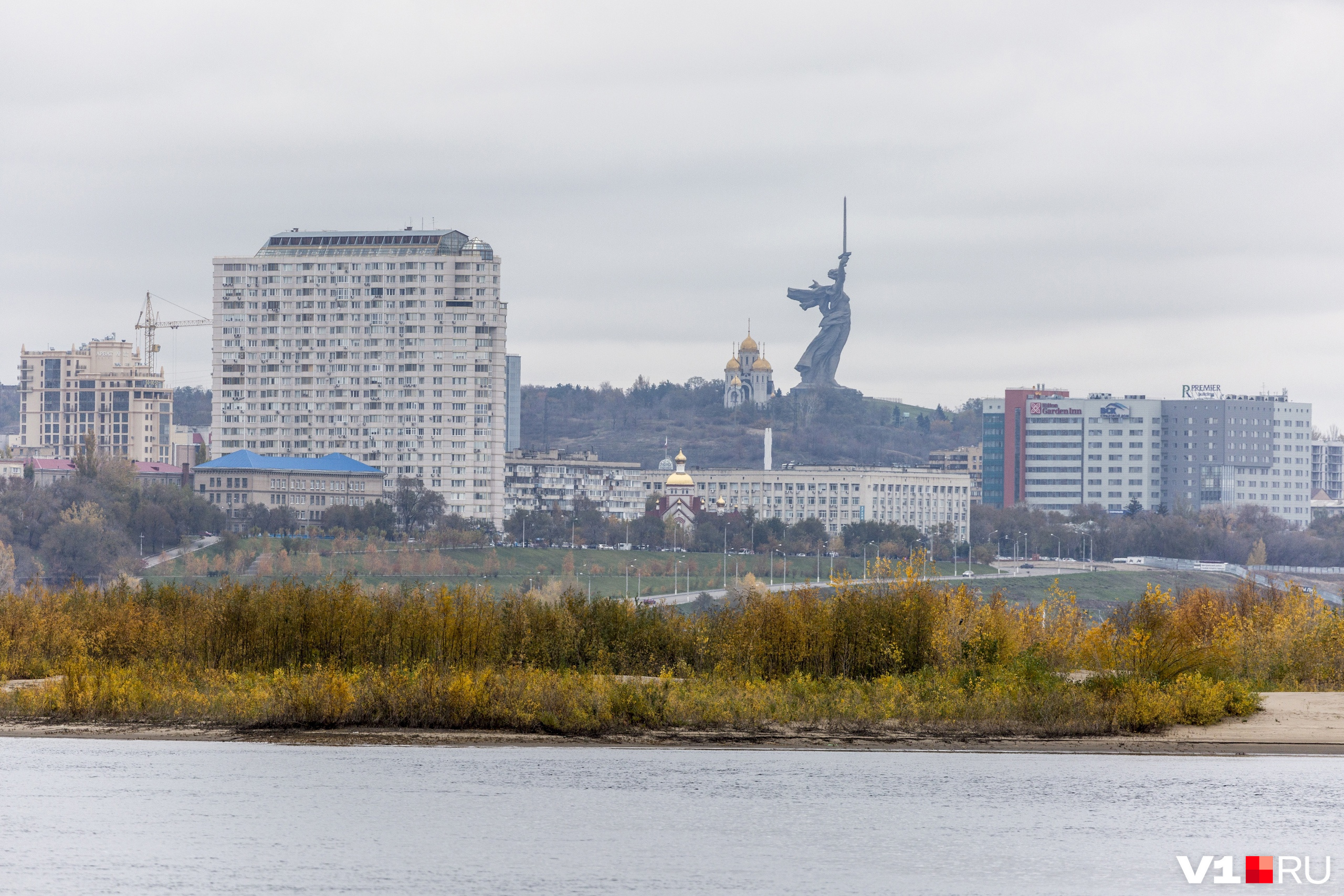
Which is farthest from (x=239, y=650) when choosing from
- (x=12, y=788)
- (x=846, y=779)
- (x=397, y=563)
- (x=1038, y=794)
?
(x=397, y=563)

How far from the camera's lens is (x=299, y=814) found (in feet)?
145

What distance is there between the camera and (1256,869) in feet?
127

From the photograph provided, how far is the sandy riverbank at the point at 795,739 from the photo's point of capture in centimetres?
5591

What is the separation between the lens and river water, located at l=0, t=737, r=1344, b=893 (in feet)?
126

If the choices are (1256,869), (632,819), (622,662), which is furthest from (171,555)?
(1256,869)

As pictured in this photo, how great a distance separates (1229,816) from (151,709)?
33.2 m

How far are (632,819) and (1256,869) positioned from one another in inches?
568

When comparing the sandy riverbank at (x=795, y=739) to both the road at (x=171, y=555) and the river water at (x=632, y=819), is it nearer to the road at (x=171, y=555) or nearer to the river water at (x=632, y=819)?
the river water at (x=632, y=819)

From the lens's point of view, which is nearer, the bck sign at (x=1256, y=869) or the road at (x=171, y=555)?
the bck sign at (x=1256, y=869)

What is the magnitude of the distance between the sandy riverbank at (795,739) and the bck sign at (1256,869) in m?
15.4

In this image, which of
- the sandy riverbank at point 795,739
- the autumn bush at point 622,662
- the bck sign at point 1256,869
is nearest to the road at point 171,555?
the autumn bush at point 622,662

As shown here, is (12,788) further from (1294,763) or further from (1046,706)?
(1294,763)

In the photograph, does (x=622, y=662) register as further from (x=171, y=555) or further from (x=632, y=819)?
(x=171, y=555)

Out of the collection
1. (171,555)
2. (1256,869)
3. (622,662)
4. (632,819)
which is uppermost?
(622,662)
